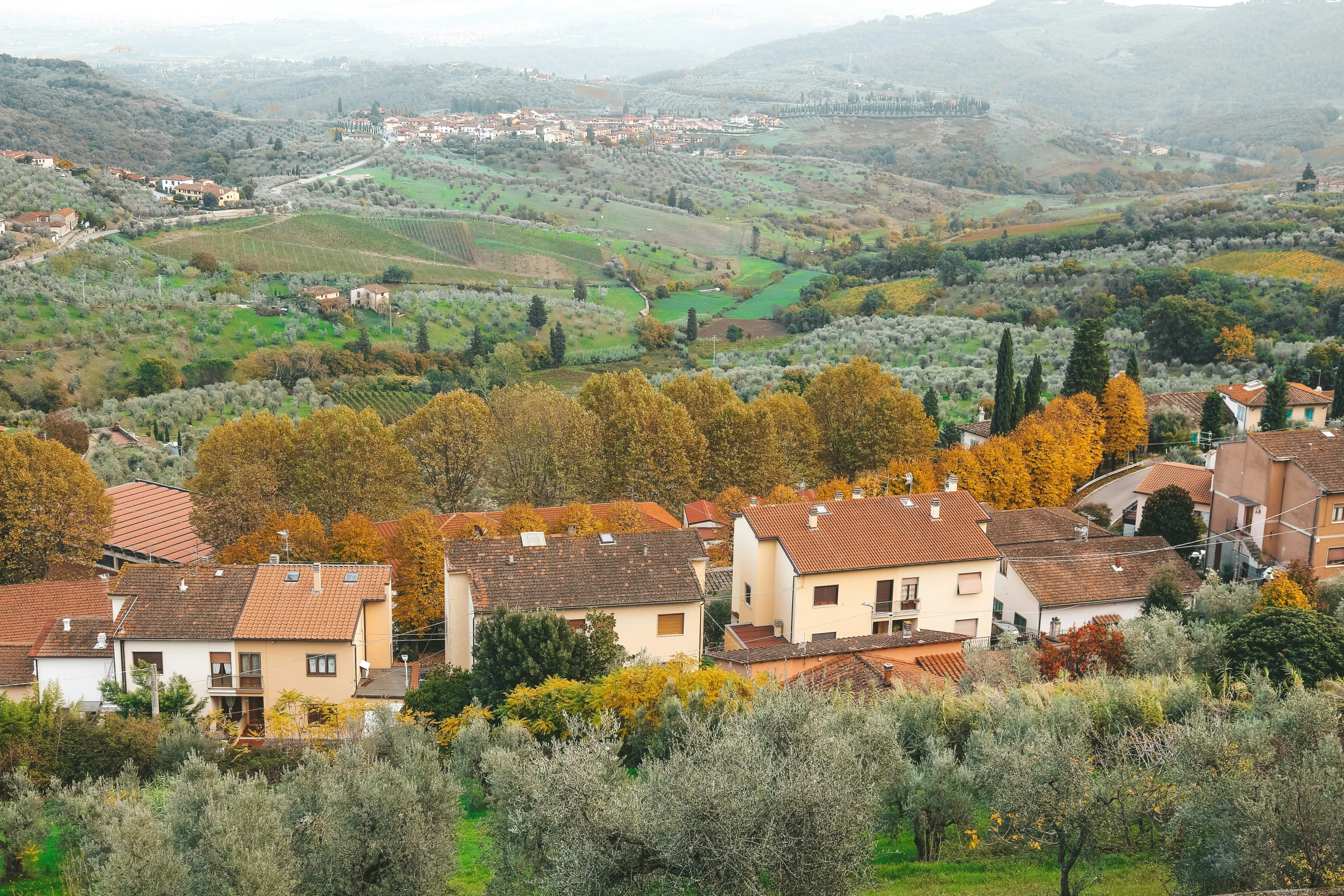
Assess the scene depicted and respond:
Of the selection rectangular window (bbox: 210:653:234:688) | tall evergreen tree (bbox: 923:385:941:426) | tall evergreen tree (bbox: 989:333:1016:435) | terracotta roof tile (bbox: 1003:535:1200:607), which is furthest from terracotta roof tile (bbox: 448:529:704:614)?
tall evergreen tree (bbox: 923:385:941:426)

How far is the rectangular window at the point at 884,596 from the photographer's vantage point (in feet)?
102

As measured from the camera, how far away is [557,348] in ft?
270

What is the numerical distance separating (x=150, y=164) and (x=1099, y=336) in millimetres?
152831

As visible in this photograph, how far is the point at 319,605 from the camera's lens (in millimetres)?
28797

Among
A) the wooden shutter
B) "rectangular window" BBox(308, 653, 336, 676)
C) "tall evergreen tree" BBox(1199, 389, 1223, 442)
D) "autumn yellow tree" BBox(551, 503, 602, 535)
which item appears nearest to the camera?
"rectangular window" BBox(308, 653, 336, 676)

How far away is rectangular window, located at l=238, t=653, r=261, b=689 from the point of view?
2822 centimetres

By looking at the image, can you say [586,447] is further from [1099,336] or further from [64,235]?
[64,235]

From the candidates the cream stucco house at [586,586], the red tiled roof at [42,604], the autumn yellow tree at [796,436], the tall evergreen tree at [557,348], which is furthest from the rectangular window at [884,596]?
the tall evergreen tree at [557,348]

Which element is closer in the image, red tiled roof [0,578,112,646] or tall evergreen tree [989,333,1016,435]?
red tiled roof [0,578,112,646]

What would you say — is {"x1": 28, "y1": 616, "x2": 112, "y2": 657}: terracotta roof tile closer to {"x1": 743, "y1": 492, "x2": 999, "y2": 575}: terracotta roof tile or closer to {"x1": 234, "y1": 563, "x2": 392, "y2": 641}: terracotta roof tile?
{"x1": 234, "y1": 563, "x2": 392, "y2": 641}: terracotta roof tile

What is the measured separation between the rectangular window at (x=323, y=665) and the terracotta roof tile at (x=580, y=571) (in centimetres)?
374

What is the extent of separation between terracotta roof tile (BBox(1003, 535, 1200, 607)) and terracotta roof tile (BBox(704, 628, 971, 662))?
4.83m

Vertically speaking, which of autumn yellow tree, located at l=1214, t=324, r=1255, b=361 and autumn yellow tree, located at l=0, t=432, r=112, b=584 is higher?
autumn yellow tree, located at l=1214, t=324, r=1255, b=361

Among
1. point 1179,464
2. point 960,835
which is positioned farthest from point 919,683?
point 1179,464
